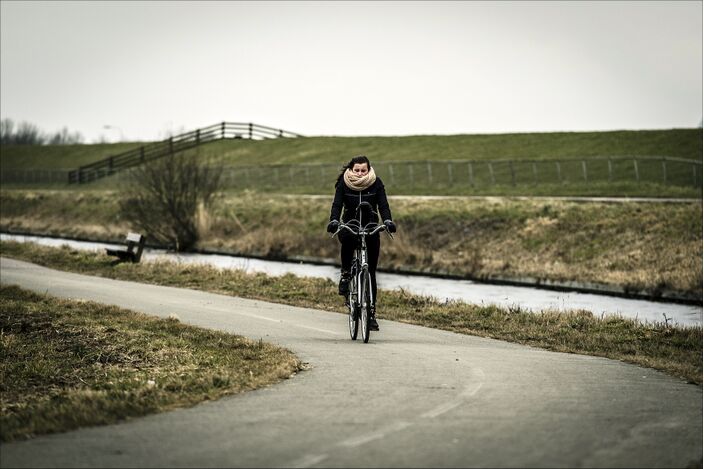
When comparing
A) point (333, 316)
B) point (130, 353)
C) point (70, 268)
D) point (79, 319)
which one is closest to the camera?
point (130, 353)

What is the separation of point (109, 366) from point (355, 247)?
132 inches

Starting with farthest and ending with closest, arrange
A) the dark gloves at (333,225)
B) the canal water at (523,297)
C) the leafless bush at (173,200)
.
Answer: the leafless bush at (173,200) → the canal water at (523,297) → the dark gloves at (333,225)

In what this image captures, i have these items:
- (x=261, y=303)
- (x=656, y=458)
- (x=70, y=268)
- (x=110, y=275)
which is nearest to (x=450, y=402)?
(x=656, y=458)

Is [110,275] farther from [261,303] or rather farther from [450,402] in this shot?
[450,402]

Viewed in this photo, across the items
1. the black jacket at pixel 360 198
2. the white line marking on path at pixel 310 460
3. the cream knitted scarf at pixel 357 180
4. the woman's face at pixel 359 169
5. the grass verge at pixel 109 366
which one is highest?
the woman's face at pixel 359 169

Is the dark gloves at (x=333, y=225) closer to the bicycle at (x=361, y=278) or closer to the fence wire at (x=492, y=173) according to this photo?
the bicycle at (x=361, y=278)

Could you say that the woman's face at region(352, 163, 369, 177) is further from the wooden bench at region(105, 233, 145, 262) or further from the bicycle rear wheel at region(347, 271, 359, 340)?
the wooden bench at region(105, 233, 145, 262)

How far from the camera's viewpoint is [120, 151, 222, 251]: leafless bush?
Result: 123 feet

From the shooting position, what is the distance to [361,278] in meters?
12.0

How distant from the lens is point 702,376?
973 cm

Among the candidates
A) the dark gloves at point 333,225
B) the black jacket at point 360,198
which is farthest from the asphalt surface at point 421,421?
the black jacket at point 360,198

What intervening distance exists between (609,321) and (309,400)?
8.37m

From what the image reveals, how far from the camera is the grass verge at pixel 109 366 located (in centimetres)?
763

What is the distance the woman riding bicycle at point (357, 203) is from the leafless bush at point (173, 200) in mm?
25665
